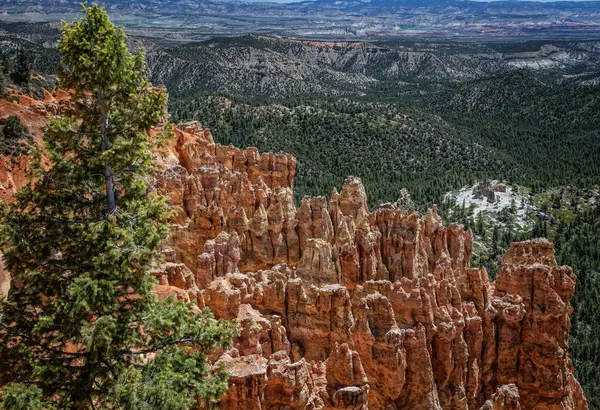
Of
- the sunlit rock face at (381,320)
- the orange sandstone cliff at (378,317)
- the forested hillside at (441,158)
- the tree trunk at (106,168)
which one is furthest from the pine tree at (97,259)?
the forested hillside at (441,158)

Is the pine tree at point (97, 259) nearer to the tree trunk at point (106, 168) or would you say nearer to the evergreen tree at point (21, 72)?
the tree trunk at point (106, 168)

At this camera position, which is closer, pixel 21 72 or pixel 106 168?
pixel 106 168

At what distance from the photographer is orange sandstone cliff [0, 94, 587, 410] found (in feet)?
68.8

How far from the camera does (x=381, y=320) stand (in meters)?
24.5

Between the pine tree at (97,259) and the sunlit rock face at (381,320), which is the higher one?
the pine tree at (97,259)

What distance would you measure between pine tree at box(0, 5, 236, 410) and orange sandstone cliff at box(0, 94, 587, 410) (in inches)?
72.1

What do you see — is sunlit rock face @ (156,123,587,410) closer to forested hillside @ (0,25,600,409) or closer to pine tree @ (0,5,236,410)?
pine tree @ (0,5,236,410)

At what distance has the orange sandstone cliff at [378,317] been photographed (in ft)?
68.8

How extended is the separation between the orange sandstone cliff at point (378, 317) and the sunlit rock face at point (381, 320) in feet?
0.19

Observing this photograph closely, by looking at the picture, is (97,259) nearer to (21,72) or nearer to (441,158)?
(21,72)

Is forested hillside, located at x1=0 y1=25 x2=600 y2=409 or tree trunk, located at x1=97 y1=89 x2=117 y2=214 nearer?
tree trunk, located at x1=97 y1=89 x2=117 y2=214

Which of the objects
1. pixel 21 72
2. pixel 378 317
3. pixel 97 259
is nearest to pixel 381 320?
pixel 378 317

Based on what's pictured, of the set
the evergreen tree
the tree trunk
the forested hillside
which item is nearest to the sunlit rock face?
the tree trunk

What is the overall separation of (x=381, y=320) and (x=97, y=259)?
14.4m
